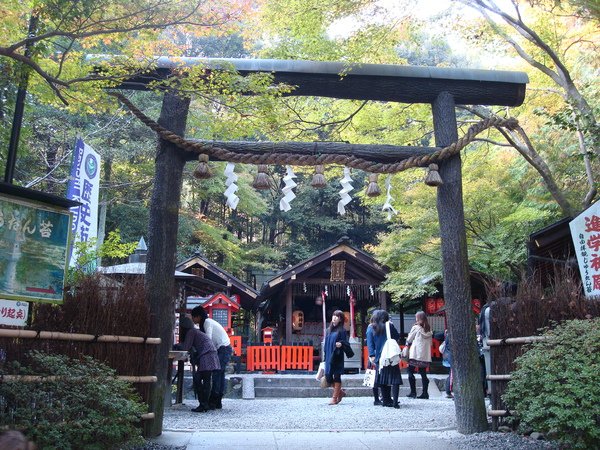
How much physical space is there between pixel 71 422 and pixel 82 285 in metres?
1.90

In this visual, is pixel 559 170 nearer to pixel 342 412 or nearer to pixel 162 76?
pixel 342 412

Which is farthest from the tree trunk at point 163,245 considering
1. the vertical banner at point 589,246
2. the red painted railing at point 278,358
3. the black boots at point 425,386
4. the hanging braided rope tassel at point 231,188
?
the red painted railing at point 278,358

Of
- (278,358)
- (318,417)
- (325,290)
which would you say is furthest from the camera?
(325,290)

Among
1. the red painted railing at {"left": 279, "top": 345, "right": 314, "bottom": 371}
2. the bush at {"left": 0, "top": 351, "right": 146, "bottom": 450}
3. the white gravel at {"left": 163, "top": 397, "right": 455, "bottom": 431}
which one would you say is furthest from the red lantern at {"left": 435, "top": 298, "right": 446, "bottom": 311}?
the bush at {"left": 0, "top": 351, "right": 146, "bottom": 450}

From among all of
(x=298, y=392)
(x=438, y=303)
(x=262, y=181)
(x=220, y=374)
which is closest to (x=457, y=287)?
(x=262, y=181)

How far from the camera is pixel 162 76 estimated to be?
8453mm

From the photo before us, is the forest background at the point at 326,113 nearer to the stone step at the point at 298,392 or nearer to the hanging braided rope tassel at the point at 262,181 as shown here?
the hanging braided rope tassel at the point at 262,181

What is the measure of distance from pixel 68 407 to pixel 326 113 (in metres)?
9.11

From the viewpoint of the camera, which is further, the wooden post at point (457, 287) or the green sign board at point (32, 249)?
the wooden post at point (457, 287)

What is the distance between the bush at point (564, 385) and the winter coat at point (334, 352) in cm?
458

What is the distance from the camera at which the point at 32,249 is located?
591cm

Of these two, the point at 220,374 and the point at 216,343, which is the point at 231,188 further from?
the point at 220,374

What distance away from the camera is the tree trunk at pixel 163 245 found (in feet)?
26.2

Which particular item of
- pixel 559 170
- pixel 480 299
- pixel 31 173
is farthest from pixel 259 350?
pixel 559 170
